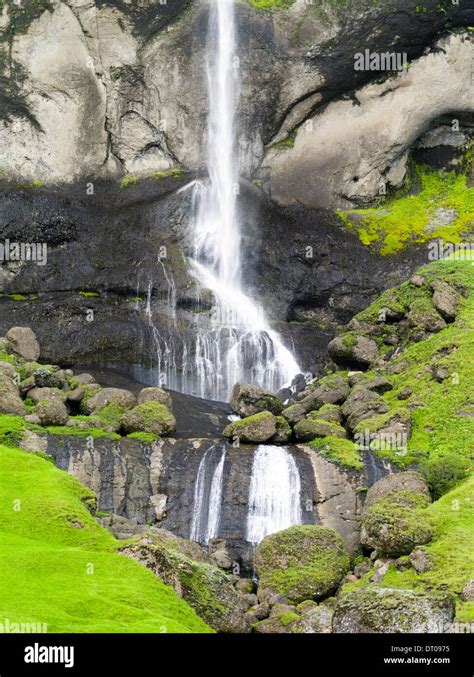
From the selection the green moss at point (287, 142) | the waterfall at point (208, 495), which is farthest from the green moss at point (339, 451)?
the green moss at point (287, 142)

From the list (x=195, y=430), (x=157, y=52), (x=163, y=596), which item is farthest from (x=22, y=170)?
(x=163, y=596)

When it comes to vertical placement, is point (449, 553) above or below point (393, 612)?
above

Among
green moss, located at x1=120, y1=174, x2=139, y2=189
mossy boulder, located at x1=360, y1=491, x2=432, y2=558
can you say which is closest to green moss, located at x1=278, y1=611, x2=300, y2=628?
mossy boulder, located at x1=360, y1=491, x2=432, y2=558

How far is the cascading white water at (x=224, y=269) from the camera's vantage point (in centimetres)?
4738

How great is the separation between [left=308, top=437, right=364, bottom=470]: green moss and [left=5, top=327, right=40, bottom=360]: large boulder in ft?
49.9

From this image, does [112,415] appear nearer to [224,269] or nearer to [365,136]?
[224,269]

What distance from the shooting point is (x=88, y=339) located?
4859cm

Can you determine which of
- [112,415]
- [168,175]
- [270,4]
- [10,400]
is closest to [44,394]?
[10,400]

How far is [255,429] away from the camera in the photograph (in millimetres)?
35469

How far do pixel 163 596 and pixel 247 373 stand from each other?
29151 millimetres

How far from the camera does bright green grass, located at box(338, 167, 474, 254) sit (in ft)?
187

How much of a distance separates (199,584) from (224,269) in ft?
117

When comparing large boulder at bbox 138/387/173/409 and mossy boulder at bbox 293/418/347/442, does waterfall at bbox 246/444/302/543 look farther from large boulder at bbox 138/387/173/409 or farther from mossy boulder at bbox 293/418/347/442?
large boulder at bbox 138/387/173/409
